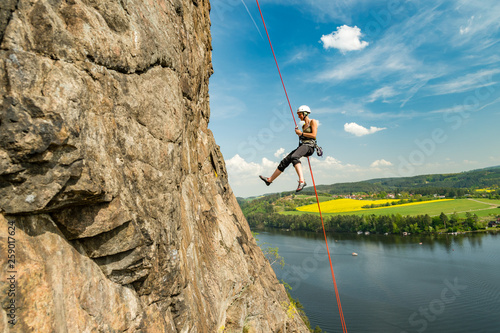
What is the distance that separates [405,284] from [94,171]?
43995 millimetres

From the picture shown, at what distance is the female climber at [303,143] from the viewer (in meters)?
6.98

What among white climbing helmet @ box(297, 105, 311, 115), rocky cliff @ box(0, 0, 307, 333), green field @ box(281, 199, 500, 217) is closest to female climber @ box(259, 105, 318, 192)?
white climbing helmet @ box(297, 105, 311, 115)

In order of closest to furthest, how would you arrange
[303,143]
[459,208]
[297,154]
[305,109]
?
[305,109]
[297,154]
[303,143]
[459,208]

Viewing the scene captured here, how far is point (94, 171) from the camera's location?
3.48m

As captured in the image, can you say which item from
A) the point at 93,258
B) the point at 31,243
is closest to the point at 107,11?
the point at 31,243

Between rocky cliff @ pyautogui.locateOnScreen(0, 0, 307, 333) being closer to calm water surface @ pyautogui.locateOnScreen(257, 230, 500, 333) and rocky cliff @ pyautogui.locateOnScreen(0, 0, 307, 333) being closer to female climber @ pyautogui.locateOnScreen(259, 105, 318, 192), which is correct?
female climber @ pyautogui.locateOnScreen(259, 105, 318, 192)

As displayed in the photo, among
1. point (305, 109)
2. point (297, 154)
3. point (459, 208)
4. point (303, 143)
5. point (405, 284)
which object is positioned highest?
point (305, 109)

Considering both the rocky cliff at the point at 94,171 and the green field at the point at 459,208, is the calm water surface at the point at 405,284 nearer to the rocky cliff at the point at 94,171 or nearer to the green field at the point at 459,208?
the green field at the point at 459,208

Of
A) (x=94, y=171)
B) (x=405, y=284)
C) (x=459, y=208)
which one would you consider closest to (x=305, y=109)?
(x=94, y=171)

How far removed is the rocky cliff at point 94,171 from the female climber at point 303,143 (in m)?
2.83

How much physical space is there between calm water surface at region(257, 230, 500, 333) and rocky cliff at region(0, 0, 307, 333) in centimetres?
2964

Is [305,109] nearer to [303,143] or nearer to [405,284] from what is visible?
[303,143]

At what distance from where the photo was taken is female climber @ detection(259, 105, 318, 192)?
698 cm

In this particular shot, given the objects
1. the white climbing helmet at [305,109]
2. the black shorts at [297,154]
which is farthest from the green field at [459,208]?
the white climbing helmet at [305,109]
